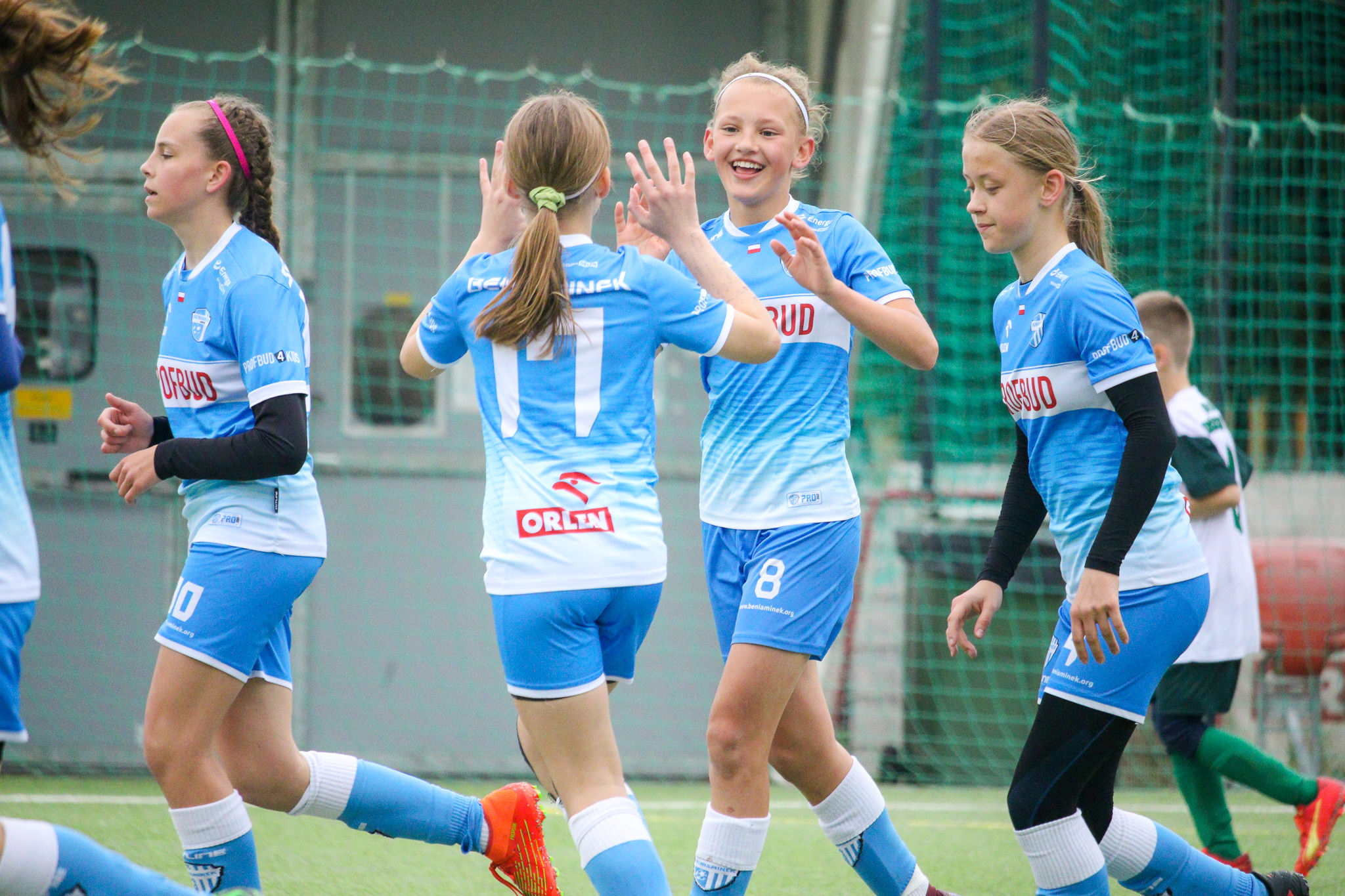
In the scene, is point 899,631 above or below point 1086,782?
below

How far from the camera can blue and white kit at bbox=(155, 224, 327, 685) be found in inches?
112

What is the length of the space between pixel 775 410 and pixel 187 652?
141cm

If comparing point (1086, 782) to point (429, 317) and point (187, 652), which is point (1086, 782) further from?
point (187, 652)

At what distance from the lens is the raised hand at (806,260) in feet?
9.08

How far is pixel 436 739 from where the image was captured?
6680 mm

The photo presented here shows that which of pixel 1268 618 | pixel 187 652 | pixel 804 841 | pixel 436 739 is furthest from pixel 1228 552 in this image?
pixel 436 739

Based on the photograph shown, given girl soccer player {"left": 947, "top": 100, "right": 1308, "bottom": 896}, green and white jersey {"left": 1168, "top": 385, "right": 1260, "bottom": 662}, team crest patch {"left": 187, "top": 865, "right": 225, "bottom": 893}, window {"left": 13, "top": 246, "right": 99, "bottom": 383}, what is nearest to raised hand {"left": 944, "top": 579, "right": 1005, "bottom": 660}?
girl soccer player {"left": 947, "top": 100, "right": 1308, "bottom": 896}

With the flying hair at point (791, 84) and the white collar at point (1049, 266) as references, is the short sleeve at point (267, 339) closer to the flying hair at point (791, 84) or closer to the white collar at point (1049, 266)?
the flying hair at point (791, 84)

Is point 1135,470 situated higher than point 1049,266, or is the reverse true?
point 1049,266

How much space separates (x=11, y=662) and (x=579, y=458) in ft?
3.44

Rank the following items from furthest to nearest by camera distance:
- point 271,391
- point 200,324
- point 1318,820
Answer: point 1318,820
point 200,324
point 271,391

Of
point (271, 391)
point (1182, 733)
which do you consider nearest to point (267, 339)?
point (271, 391)

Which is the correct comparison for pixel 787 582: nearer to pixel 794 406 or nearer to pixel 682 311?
pixel 794 406

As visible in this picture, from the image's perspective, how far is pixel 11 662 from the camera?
2.30m
